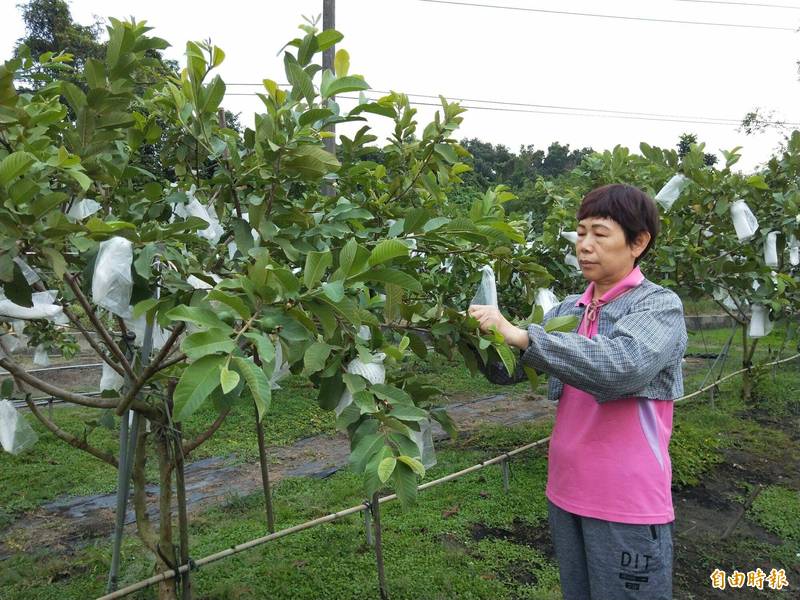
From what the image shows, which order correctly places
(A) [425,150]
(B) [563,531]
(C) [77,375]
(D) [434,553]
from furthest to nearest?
(C) [77,375] → (D) [434,553] → (A) [425,150] → (B) [563,531]

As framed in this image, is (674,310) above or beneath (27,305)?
beneath

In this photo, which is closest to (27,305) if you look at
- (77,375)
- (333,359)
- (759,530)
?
(333,359)

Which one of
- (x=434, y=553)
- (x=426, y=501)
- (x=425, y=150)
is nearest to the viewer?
(x=425, y=150)

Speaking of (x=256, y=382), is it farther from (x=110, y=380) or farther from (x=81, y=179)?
(x=110, y=380)

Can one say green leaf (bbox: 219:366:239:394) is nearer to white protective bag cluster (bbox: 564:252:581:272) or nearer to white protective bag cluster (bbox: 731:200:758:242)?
white protective bag cluster (bbox: 564:252:581:272)

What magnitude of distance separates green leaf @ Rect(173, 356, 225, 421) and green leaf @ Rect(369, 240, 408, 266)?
0.33 metres

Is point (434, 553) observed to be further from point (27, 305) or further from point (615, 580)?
point (27, 305)

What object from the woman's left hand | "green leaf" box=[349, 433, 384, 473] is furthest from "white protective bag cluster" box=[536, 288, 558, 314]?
"green leaf" box=[349, 433, 384, 473]

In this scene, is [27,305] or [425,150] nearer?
[27,305]

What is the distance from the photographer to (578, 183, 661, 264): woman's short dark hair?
1526 millimetres

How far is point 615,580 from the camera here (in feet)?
4.89

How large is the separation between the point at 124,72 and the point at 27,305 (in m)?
0.56

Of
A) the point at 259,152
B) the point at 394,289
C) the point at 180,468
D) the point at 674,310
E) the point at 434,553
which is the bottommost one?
the point at 434,553

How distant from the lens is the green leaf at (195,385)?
801mm
